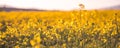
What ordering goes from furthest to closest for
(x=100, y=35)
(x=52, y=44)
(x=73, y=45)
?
(x=52, y=44) → (x=100, y=35) → (x=73, y=45)

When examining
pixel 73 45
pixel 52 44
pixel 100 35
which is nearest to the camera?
pixel 73 45

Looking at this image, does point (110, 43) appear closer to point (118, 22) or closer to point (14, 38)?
point (118, 22)

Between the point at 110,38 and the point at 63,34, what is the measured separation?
137 centimetres

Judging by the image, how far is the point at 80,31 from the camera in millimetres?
10016

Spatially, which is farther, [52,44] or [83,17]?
[52,44]

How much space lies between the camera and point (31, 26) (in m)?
11.3

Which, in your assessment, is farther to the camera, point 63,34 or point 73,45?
point 63,34

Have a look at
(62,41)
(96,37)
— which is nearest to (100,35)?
(96,37)

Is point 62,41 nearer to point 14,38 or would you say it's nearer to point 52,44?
point 52,44

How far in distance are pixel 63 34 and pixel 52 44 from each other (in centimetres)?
41

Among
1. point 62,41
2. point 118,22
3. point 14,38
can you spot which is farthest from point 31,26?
point 118,22

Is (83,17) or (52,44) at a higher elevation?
(83,17)

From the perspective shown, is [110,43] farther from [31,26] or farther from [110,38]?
[31,26]

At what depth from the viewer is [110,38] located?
986 cm
